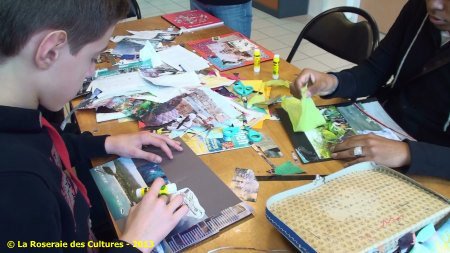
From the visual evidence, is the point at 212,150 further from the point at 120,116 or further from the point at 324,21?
the point at 324,21

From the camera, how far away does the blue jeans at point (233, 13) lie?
2.00 m

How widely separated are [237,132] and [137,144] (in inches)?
11.4

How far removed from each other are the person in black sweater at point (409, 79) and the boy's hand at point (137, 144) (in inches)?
17.3

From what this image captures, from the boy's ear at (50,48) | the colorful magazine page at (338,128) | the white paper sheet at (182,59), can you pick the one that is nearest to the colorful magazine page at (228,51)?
the white paper sheet at (182,59)

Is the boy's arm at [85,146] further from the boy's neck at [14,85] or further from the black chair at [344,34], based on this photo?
the black chair at [344,34]

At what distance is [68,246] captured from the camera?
0.70m

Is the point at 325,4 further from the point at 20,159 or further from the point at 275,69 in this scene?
the point at 20,159

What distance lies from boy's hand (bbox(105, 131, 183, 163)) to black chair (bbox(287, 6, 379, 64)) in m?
0.92

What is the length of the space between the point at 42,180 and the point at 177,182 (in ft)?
1.10

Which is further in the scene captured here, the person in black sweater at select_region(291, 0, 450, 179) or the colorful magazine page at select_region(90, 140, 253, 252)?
the person in black sweater at select_region(291, 0, 450, 179)

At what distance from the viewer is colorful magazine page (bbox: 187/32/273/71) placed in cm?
152

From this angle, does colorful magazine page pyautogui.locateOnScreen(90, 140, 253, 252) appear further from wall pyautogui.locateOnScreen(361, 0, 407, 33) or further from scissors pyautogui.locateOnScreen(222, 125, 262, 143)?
Answer: wall pyautogui.locateOnScreen(361, 0, 407, 33)

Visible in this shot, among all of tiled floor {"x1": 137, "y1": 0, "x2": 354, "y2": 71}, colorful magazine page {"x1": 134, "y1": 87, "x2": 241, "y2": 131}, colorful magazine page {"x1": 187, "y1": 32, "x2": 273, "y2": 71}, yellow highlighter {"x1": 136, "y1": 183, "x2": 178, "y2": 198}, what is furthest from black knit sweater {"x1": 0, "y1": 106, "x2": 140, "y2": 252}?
tiled floor {"x1": 137, "y1": 0, "x2": 354, "y2": 71}

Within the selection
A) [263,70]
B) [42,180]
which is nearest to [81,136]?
[42,180]
